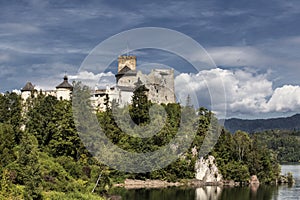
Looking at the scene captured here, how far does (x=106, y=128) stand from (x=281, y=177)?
25.2 metres

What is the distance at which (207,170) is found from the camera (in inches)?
2213

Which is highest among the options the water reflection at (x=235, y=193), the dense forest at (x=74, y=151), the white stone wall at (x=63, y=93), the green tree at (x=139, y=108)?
the white stone wall at (x=63, y=93)

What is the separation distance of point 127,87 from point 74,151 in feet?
48.8

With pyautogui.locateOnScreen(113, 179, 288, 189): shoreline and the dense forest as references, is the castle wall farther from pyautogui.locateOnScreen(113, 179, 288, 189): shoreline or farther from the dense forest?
pyautogui.locateOnScreen(113, 179, 288, 189): shoreline

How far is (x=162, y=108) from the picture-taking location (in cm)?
5612

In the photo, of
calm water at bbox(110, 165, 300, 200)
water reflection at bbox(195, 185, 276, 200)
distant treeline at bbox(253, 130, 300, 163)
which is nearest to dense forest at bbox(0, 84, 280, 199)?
calm water at bbox(110, 165, 300, 200)

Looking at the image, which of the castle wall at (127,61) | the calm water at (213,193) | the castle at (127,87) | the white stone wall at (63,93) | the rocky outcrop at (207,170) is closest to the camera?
the calm water at (213,193)

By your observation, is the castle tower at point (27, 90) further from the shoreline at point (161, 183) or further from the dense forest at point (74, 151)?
the shoreline at point (161, 183)

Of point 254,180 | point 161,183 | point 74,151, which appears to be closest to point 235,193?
point 161,183

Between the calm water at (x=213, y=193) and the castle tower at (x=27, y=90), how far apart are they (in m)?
18.8

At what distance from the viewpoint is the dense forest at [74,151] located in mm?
26016

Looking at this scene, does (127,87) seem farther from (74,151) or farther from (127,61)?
(74,151)

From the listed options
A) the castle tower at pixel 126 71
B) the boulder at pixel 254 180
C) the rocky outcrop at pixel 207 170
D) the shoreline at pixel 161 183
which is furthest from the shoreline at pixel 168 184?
the castle tower at pixel 126 71

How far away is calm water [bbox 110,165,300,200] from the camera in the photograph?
138 ft
